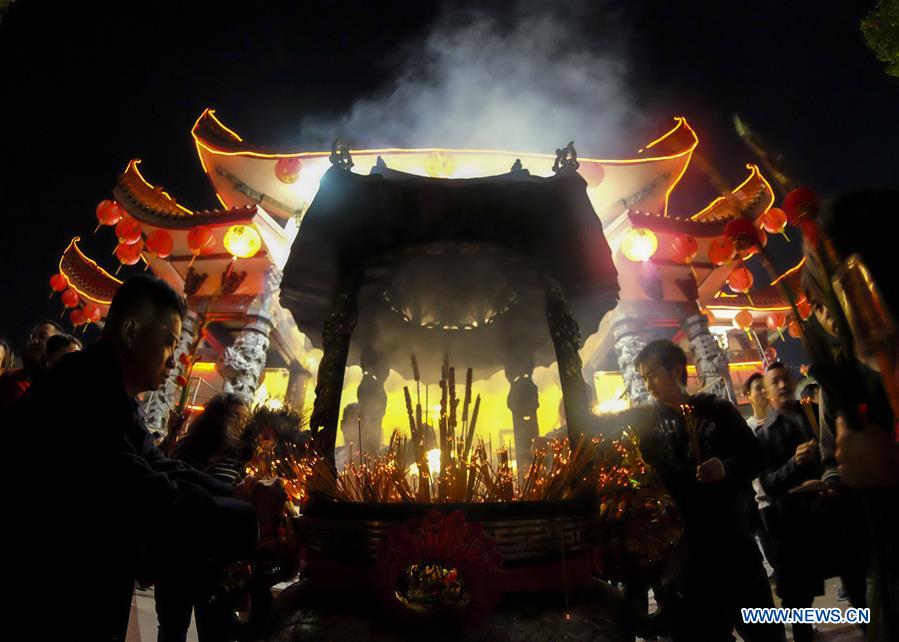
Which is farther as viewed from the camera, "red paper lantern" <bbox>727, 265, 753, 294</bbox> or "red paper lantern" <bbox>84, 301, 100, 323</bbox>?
"red paper lantern" <bbox>84, 301, 100, 323</bbox>

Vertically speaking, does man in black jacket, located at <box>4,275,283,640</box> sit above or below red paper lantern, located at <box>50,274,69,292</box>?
below

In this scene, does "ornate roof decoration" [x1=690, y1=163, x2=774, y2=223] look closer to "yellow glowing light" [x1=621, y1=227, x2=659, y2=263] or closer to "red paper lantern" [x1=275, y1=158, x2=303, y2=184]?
"yellow glowing light" [x1=621, y1=227, x2=659, y2=263]

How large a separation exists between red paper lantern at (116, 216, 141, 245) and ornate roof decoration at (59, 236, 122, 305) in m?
1.51

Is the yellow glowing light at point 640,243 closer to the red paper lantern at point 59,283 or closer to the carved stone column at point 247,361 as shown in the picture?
the carved stone column at point 247,361

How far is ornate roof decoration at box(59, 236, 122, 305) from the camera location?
37.6ft

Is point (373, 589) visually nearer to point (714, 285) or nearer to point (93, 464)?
point (93, 464)

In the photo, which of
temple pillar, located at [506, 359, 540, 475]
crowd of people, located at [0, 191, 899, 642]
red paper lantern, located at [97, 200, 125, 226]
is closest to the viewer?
crowd of people, located at [0, 191, 899, 642]

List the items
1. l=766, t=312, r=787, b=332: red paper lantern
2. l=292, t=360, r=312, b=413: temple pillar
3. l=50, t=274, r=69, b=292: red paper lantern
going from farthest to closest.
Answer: l=766, t=312, r=787, b=332: red paper lantern, l=292, t=360, r=312, b=413: temple pillar, l=50, t=274, r=69, b=292: red paper lantern

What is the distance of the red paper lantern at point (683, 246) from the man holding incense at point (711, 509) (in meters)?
9.12

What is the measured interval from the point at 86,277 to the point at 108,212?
8.45ft

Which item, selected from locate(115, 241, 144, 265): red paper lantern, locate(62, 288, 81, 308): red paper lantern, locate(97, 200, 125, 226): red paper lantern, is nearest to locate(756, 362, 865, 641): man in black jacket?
locate(115, 241, 144, 265): red paper lantern

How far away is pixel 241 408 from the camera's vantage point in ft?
11.0

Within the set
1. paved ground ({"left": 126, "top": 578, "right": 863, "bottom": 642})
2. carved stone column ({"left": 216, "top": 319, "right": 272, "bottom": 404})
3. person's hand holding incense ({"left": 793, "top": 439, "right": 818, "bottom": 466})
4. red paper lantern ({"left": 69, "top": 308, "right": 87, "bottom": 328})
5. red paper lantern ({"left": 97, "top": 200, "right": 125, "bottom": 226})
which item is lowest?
paved ground ({"left": 126, "top": 578, "right": 863, "bottom": 642})

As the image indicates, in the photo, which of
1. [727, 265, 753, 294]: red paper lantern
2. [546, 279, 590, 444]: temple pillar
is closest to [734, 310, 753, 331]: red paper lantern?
[727, 265, 753, 294]: red paper lantern
